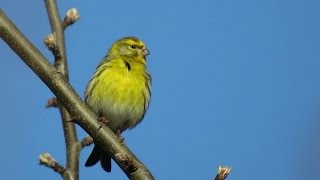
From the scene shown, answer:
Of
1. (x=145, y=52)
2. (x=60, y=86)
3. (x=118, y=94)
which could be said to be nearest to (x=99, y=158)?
(x=118, y=94)

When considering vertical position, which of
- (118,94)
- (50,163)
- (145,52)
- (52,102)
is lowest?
(50,163)

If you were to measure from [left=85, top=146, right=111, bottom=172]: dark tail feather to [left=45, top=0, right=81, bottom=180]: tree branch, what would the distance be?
118cm

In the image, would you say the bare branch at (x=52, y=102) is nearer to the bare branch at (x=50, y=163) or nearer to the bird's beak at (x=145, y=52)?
the bare branch at (x=50, y=163)

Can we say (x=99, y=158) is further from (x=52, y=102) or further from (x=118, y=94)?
(x=52, y=102)

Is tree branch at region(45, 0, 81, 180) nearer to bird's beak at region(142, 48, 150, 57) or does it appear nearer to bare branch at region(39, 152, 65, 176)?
bare branch at region(39, 152, 65, 176)

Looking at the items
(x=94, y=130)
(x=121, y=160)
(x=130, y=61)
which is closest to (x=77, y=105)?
(x=94, y=130)

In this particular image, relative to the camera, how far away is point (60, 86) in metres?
Answer: 2.58

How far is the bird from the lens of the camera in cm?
487

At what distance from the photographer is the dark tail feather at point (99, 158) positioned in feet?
15.5

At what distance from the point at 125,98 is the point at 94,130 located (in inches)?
86.3

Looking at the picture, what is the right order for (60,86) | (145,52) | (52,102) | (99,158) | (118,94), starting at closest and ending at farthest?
(60,86) < (52,102) < (99,158) < (118,94) < (145,52)

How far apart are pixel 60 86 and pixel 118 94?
230 cm

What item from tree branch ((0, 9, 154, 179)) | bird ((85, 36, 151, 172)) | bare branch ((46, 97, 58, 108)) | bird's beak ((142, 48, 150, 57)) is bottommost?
tree branch ((0, 9, 154, 179))

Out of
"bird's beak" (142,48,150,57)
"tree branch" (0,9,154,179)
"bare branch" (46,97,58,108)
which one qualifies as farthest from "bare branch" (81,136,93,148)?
"bird's beak" (142,48,150,57)
